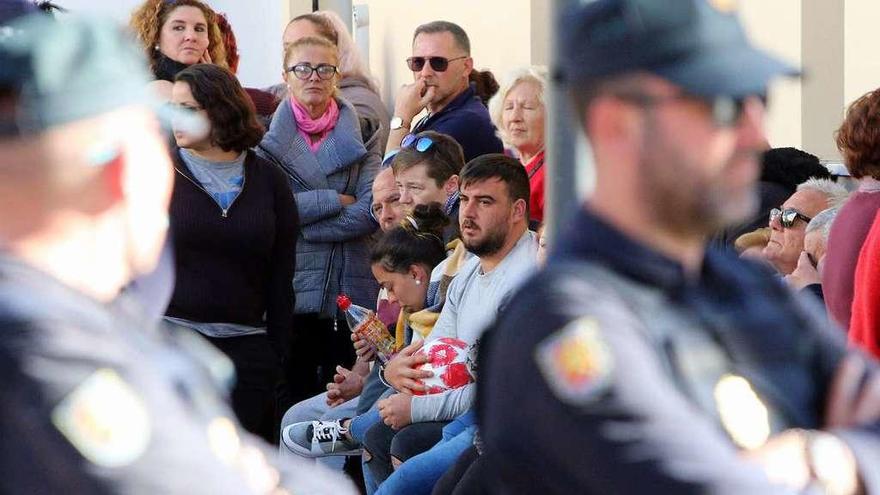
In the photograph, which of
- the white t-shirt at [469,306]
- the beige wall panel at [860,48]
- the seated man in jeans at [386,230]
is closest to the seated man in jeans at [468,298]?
the white t-shirt at [469,306]

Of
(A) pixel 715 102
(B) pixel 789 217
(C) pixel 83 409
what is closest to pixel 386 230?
(B) pixel 789 217

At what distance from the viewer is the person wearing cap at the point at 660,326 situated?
1.72 metres

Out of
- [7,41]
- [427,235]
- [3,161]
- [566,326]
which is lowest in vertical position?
[427,235]

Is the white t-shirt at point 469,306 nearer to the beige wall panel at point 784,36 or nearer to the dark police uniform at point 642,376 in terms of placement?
the beige wall panel at point 784,36

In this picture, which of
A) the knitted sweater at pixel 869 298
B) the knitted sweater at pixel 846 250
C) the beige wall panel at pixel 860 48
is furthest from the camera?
the beige wall panel at pixel 860 48

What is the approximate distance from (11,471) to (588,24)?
2.63ft

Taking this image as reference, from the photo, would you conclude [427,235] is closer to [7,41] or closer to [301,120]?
[301,120]

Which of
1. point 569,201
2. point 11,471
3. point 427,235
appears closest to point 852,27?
point 427,235

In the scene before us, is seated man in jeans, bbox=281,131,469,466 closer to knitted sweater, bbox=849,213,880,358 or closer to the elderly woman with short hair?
the elderly woman with short hair

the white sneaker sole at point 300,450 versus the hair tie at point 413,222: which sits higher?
the hair tie at point 413,222

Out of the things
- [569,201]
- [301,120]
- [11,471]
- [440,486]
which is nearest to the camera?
[11,471]

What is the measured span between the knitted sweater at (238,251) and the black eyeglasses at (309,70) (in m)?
1.00

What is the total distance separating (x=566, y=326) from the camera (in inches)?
68.7

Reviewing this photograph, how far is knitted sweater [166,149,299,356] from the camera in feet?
18.4
